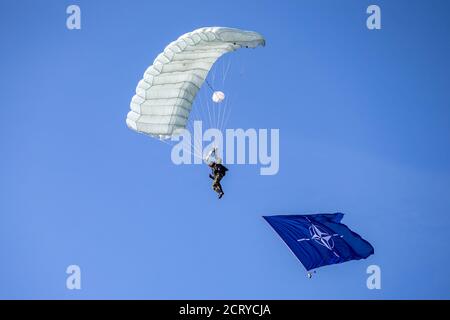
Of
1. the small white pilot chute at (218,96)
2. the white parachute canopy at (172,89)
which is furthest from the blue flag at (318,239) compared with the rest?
the white parachute canopy at (172,89)

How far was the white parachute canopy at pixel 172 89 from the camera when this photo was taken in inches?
939

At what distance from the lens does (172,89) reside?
24.4 metres

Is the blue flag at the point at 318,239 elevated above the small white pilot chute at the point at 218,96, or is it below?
below

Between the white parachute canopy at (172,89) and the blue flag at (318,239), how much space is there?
507 cm

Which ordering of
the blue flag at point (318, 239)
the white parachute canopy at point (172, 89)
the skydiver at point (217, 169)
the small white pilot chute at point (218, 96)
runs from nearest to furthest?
1. the white parachute canopy at point (172, 89)
2. the small white pilot chute at point (218, 96)
3. the skydiver at point (217, 169)
4. the blue flag at point (318, 239)

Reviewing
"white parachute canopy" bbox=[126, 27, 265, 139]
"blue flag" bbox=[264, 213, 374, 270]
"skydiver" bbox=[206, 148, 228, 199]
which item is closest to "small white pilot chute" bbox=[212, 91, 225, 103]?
"white parachute canopy" bbox=[126, 27, 265, 139]

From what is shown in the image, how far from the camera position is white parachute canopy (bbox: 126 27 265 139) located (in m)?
23.9

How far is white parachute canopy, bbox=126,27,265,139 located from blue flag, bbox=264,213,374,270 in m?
5.07

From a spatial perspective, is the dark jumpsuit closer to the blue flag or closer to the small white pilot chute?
the small white pilot chute

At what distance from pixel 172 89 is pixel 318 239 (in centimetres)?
772

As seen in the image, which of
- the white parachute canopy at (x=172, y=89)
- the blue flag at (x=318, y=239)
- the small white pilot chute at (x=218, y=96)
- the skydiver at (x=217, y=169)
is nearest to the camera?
the white parachute canopy at (x=172, y=89)

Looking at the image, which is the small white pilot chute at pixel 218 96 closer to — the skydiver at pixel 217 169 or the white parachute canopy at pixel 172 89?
the white parachute canopy at pixel 172 89
